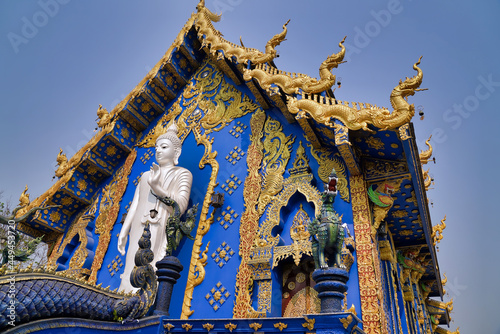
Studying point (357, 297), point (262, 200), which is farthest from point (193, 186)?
point (357, 297)

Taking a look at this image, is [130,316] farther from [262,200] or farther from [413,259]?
[413,259]

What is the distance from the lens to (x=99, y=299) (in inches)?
135

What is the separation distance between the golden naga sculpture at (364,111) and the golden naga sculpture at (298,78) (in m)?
0.17

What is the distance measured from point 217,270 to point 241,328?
2.44 meters

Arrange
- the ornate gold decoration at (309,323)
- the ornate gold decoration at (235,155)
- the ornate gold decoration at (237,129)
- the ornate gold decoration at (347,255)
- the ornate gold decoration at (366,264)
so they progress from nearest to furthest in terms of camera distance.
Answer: the ornate gold decoration at (309,323), the ornate gold decoration at (366,264), the ornate gold decoration at (347,255), the ornate gold decoration at (235,155), the ornate gold decoration at (237,129)

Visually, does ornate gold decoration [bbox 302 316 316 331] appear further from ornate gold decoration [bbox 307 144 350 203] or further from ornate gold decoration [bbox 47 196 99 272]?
ornate gold decoration [bbox 47 196 99 272]

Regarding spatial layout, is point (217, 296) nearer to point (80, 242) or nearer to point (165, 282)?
point (165, 282)

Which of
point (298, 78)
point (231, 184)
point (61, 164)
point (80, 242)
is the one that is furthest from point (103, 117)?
point (298, 78)

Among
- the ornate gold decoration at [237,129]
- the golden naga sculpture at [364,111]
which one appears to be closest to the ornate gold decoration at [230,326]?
the golden naga sculpture at [364,111]

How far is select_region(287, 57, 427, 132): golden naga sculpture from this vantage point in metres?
4.81

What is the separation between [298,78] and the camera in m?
5.80

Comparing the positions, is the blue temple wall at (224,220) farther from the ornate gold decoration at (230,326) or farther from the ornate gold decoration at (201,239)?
the ornate gold decoration at (230,326)

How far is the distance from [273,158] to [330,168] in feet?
3.40

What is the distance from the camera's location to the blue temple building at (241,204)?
3.53m
